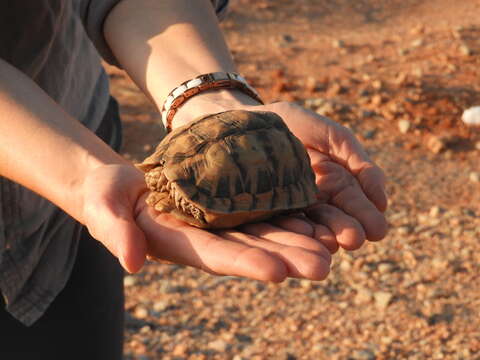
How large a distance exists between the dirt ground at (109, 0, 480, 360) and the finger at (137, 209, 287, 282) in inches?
93.5

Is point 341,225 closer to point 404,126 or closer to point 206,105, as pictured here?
point 206,105

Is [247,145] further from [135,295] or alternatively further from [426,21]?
[426,21]

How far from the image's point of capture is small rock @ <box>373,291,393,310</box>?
16.1 ft

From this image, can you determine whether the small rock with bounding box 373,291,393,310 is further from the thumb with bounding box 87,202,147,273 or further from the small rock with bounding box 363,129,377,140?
the thumb with bounding box 87,202,147,273

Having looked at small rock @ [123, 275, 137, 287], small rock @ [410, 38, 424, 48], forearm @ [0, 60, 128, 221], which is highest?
forearm @ [0, 60, 128, 221]

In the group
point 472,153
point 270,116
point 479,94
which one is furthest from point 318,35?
point 270,116

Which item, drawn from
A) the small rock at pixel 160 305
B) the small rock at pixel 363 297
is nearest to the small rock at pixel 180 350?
the small rock at pixel 160 305

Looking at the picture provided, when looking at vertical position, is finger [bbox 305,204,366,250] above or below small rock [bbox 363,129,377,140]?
above

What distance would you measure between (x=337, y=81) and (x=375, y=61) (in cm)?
91

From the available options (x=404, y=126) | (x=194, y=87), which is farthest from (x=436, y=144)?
(x=194, y=87)

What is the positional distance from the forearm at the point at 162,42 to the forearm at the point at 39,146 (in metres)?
0.67

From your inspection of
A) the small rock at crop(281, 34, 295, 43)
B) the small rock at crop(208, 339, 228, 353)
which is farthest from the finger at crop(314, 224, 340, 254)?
the small rock at crop(281, 34, 295, 43)

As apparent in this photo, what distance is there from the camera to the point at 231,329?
4.86 metres

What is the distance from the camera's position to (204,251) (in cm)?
230
